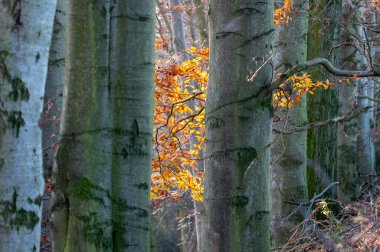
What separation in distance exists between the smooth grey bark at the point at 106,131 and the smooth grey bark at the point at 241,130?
3.23 ft

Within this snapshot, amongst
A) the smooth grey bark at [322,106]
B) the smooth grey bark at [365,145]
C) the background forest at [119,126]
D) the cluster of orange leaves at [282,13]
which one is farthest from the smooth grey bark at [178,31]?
the background forest at [119,126]

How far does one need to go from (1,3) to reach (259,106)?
2.91 m

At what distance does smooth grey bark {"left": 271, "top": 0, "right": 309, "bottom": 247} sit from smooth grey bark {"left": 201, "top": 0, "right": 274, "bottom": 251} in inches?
143

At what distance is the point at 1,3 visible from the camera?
3.67 m

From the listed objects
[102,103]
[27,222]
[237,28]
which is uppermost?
[237,28]

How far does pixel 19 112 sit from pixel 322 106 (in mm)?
8140

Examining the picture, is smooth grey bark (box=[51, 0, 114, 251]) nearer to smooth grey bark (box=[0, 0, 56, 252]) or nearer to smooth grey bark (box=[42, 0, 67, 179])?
smooth grey bark (box=[0, 0, 56, 252])

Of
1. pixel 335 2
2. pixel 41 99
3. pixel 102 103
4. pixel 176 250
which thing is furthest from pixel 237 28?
pixel 176 250

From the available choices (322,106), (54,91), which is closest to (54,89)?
(54,91)

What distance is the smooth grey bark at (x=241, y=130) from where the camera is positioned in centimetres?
595

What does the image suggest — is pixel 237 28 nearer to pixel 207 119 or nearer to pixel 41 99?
pixel 207 119

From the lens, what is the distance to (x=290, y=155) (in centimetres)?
975

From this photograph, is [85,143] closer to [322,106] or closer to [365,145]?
[322,106]

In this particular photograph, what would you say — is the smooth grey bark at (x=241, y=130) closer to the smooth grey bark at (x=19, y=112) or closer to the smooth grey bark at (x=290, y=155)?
the smooth grey bark at (x=19, y=112)
